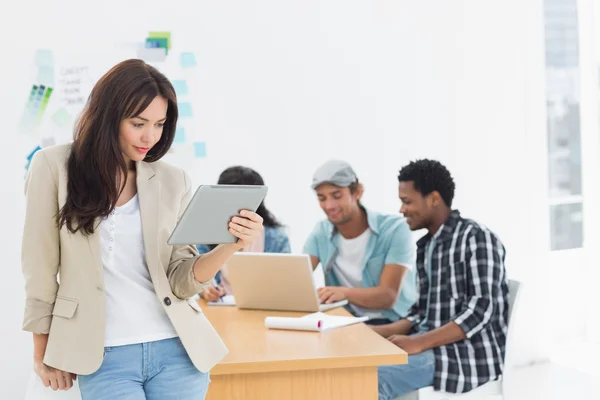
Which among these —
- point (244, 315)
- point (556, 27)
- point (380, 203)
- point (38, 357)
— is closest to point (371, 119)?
point (380, 203)

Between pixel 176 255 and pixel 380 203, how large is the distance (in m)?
2.67

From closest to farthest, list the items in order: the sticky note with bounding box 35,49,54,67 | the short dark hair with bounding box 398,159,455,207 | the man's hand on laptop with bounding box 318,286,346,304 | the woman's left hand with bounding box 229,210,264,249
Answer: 1. the woman's left hand with bounding box 229,210,264,249
2. the short dark hair with bounding box 398,159,455,207
3. the man's hand on laptop with bounding box 318,286,346,304
4. the sticky note with bounding box 35,49,54,67

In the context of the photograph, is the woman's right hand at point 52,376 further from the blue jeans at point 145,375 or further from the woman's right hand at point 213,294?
the woman's right hand at point 213,294

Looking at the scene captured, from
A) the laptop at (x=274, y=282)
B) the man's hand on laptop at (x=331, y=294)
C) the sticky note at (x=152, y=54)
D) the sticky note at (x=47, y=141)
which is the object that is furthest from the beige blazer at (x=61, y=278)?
the sticky note at (x=152, y=54)

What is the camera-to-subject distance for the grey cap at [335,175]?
3189mm

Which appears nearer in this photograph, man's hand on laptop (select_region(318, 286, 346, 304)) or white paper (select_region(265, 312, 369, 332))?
white paper (select_region(265, 312, 369, 332))

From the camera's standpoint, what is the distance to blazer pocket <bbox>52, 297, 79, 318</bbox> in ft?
4.99

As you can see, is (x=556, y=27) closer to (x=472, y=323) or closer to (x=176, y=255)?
(x=472, y=323)

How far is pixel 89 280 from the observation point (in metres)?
1.52

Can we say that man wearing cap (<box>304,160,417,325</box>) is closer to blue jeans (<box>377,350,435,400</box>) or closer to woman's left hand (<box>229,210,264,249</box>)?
blue jeans (<box>377,350,435,400</box>)

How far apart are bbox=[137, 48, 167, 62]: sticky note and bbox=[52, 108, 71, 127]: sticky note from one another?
46 centimetres

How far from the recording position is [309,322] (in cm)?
244

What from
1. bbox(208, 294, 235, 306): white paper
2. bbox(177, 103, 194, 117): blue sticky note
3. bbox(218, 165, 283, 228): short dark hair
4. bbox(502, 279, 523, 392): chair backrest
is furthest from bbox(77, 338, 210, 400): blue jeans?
bbox(177, 103, 194, 117): blue sticky note

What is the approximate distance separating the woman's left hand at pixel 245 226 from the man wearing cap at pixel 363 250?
4.61 ft
